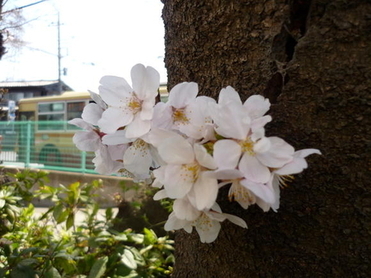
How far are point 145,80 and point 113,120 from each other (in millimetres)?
102

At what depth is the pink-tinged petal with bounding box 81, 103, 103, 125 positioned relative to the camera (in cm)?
70

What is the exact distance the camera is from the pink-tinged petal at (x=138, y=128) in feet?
1.97

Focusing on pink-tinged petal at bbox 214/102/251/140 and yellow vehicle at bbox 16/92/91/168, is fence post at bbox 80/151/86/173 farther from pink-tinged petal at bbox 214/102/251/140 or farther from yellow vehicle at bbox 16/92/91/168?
pink-tinged petal at bbox 214/102/251/140

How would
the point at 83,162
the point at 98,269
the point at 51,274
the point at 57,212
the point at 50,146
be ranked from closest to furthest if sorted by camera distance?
the point at 51,274 < the point at 98,269 < the point at 57,212 < the point at 83,162 < the point at 50,146

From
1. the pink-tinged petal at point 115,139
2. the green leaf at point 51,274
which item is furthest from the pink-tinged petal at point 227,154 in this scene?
the green leaf at point 51,274

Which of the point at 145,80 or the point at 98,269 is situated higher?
the point at 145,80

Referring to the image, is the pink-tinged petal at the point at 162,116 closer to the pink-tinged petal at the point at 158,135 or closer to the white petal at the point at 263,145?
Result: the pink-tinged petal at the point at 158,135

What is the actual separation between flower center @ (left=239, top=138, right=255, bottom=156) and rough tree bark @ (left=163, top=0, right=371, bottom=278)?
0.24 metres

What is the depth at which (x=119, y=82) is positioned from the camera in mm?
669

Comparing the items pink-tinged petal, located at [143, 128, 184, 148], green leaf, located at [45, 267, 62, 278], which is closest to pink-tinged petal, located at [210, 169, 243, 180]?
pink-tinged petal, located at [143, 128, 184, 148]

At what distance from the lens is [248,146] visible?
51 centimetres

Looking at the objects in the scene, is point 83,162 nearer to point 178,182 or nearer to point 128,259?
point 128,259

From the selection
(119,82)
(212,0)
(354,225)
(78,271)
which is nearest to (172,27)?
(212,0)

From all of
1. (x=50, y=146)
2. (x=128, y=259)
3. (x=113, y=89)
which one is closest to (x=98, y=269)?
(x=128, y=259)
